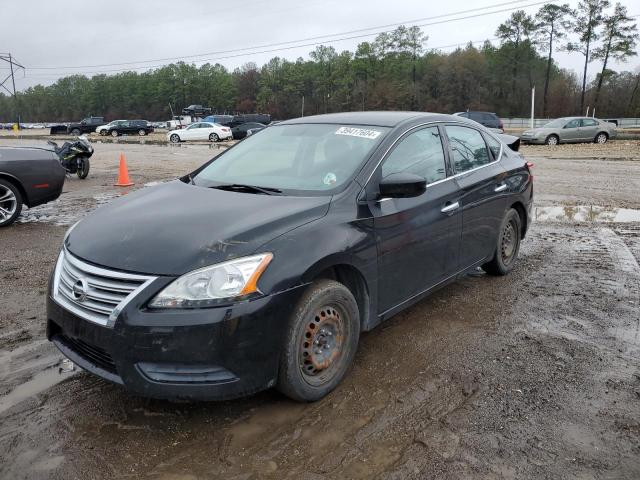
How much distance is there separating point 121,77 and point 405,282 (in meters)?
152

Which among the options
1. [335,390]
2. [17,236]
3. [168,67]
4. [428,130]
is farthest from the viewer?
[168,67]

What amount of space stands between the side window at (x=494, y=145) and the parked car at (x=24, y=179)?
21.1 feet

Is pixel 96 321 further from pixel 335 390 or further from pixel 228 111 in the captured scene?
pixel 228 111

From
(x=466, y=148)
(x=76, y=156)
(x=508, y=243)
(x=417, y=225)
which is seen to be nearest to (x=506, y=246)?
(x=508, y=243)

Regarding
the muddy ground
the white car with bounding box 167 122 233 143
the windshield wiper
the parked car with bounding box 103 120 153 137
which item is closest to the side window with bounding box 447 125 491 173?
the muddy ground

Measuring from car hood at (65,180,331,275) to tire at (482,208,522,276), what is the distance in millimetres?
2618

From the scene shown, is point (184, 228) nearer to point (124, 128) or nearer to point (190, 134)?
point (190, 134)

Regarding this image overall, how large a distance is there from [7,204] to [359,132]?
6.39 meters

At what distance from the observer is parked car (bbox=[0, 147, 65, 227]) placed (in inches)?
309

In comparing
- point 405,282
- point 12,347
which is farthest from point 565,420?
point 12,347

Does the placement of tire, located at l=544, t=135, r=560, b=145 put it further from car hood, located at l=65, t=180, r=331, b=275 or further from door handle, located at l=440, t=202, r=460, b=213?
car hood, located at l=65, t=180, r=331, b=275

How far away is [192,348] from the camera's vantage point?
267cm

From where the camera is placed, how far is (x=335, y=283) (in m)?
3.21

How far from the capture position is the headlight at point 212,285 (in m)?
2.70
